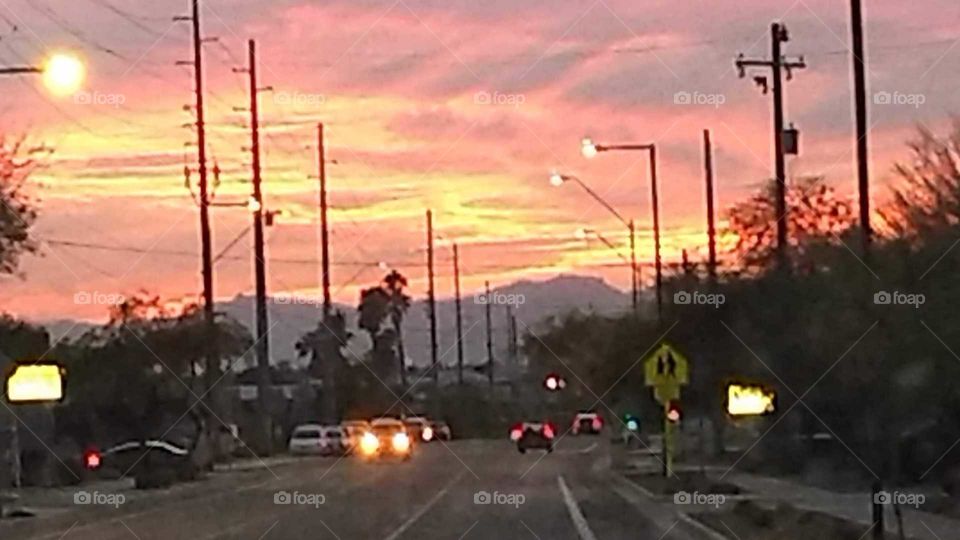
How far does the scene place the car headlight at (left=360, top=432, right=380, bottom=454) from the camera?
8438 centimetres

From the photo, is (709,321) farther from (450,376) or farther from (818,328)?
(450,376)

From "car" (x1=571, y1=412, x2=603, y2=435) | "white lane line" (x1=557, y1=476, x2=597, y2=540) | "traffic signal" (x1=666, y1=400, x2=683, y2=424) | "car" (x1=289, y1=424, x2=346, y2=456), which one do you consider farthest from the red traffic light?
"car" (x1=571, y1=412, x2=603, y2=435)

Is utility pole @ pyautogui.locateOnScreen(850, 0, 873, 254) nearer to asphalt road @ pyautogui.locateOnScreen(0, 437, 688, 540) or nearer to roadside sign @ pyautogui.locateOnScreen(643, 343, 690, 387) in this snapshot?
asphalt road @ pyautogui.locateOnScreen(0, 437, 688, 540)

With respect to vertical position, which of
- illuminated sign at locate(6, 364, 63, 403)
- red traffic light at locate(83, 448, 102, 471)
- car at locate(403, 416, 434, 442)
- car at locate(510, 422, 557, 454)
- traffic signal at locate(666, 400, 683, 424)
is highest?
illuminated sign at locate(6, 364, 63, 403)

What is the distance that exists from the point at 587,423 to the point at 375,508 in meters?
71.4

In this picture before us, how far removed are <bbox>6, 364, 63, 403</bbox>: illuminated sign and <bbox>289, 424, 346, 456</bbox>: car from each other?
5521 cm

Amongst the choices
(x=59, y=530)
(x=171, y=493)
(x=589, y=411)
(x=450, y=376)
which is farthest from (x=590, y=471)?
(x=450, y=376)

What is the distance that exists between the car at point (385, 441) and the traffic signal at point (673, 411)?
34.2m

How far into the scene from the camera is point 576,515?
41031 millimetres

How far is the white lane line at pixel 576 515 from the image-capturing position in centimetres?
3520

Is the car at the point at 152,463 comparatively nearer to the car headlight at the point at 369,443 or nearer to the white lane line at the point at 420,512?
the white lane line at the point at 420,512

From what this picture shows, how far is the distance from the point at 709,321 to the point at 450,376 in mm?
119420

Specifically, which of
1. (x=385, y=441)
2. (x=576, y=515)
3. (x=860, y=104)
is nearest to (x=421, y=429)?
(x=385, y=441)

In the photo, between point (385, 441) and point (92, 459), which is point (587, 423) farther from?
point (92, 459)
